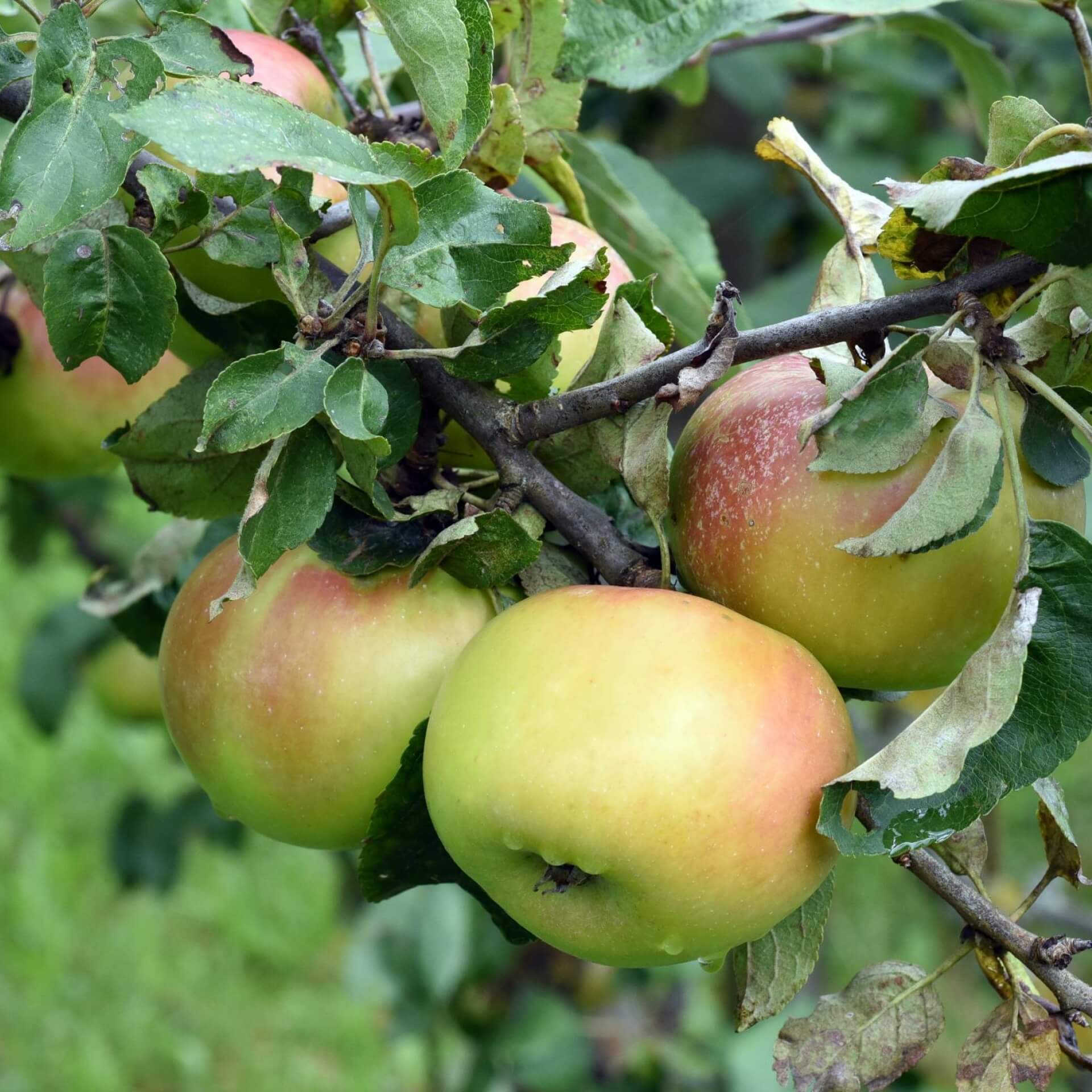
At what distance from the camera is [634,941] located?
0.50 meters

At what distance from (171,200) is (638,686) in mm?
284

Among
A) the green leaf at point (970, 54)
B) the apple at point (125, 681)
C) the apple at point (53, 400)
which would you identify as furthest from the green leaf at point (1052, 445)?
the apple at point (125, 681)

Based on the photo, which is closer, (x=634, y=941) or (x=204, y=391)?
(x=634, y=941)

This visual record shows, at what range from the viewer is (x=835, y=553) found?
516 mm

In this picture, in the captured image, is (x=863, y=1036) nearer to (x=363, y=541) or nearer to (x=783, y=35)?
(x=363, y=541)

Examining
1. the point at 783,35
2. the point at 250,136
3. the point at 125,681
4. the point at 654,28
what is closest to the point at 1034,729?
the point at 250,136

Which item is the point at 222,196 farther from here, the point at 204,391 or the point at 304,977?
the point at 304,977

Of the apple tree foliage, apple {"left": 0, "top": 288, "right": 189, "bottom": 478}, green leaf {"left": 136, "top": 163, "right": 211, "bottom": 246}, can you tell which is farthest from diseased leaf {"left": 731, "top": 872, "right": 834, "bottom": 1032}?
apple {"left": 0, "top": 288, "right": 189, "bottom": 478}

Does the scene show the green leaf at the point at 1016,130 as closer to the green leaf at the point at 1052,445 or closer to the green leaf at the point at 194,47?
the green leaf at the point at 1052,445

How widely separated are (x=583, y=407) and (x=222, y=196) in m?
0.18

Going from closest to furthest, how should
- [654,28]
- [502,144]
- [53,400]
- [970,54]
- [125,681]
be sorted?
[502,144], [654,28], [53,400], [970,54], [125,681]

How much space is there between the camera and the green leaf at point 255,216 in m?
0.51

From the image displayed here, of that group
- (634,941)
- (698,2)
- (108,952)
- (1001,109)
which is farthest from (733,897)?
(108,952)

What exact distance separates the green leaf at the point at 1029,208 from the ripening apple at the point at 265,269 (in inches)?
12.2
